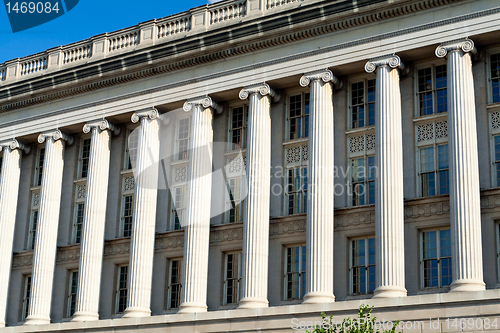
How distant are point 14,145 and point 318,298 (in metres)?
21.0

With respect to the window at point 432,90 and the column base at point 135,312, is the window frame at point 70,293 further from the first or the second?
the window at point 432,90

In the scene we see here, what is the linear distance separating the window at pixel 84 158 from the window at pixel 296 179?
40.8ft

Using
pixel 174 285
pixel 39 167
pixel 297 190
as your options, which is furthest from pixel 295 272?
pixel 39 167

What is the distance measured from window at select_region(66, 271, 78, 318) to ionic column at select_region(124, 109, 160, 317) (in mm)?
5560

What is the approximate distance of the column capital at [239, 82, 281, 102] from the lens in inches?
1410

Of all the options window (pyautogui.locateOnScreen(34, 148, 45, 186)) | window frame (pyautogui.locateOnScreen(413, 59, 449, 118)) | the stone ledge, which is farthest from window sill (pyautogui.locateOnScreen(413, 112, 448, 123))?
window (pyautogui.locateOnScreen(34, 148, 45, 186))

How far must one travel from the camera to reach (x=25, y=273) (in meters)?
42.5

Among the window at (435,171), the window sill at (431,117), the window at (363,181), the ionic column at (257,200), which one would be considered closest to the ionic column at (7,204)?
the ionic column at (257,200)

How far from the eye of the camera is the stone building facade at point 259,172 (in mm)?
30828

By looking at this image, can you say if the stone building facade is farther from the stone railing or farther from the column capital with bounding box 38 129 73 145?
the column capital with bounding box 38 129 73 145

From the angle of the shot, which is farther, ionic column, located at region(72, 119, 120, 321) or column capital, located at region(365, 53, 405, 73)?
ionic column, located at region(72, 119, 120, 321)

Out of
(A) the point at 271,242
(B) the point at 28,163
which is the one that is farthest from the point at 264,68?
(B) the point at 28,163

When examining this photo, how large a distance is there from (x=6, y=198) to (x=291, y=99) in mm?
17093

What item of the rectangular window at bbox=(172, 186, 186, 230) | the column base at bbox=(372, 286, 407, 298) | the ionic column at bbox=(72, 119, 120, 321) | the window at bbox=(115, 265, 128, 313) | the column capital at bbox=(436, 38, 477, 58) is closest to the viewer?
the column base at bbox=(372, 286, 407, 298)
